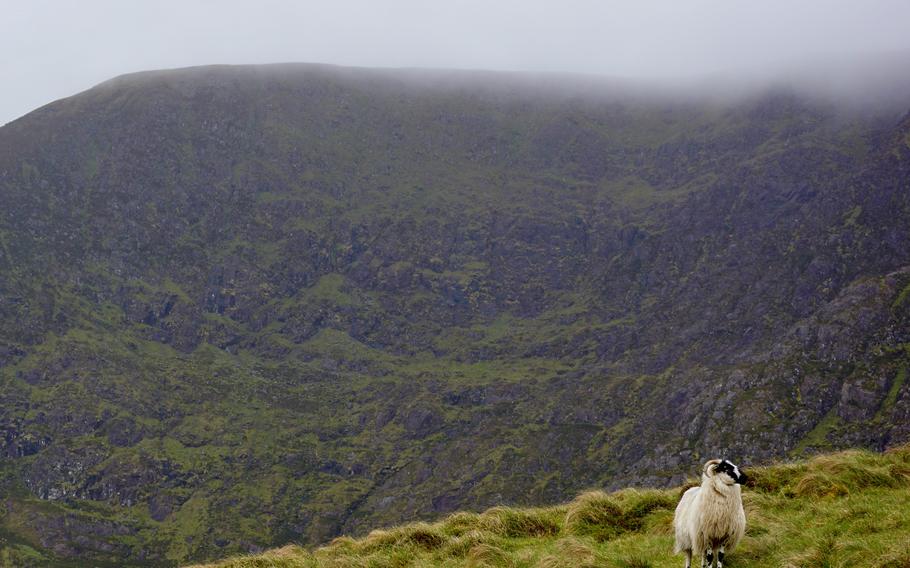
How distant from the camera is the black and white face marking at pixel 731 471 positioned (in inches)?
693

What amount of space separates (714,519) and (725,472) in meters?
1.09

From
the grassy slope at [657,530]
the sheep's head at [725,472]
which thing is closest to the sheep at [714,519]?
the sheep's head at [725,472]

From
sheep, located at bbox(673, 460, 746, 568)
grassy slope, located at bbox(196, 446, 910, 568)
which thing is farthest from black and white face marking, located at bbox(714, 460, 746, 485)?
grassy slope, located at bbox(196, 446, 910, 568)

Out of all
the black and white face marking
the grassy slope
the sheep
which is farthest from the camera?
the grassy slope

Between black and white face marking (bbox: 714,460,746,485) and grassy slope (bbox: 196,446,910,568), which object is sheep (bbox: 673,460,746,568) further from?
grassy slope (bbox: 196,446,910,568)

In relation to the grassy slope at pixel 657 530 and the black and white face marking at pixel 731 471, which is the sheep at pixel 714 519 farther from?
the grassy slope at pixel 657 530

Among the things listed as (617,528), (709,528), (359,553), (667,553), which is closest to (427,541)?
(359,553)

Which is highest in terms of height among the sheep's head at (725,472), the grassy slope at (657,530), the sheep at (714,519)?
the sheep's head at (725,472)

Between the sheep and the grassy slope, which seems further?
the grassy slope

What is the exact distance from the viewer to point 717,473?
59.0 ft

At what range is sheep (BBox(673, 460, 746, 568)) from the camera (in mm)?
17375

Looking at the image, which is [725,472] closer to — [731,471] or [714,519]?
[731,471]

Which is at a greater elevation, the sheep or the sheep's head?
the sheep's head

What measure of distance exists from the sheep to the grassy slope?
862mm
